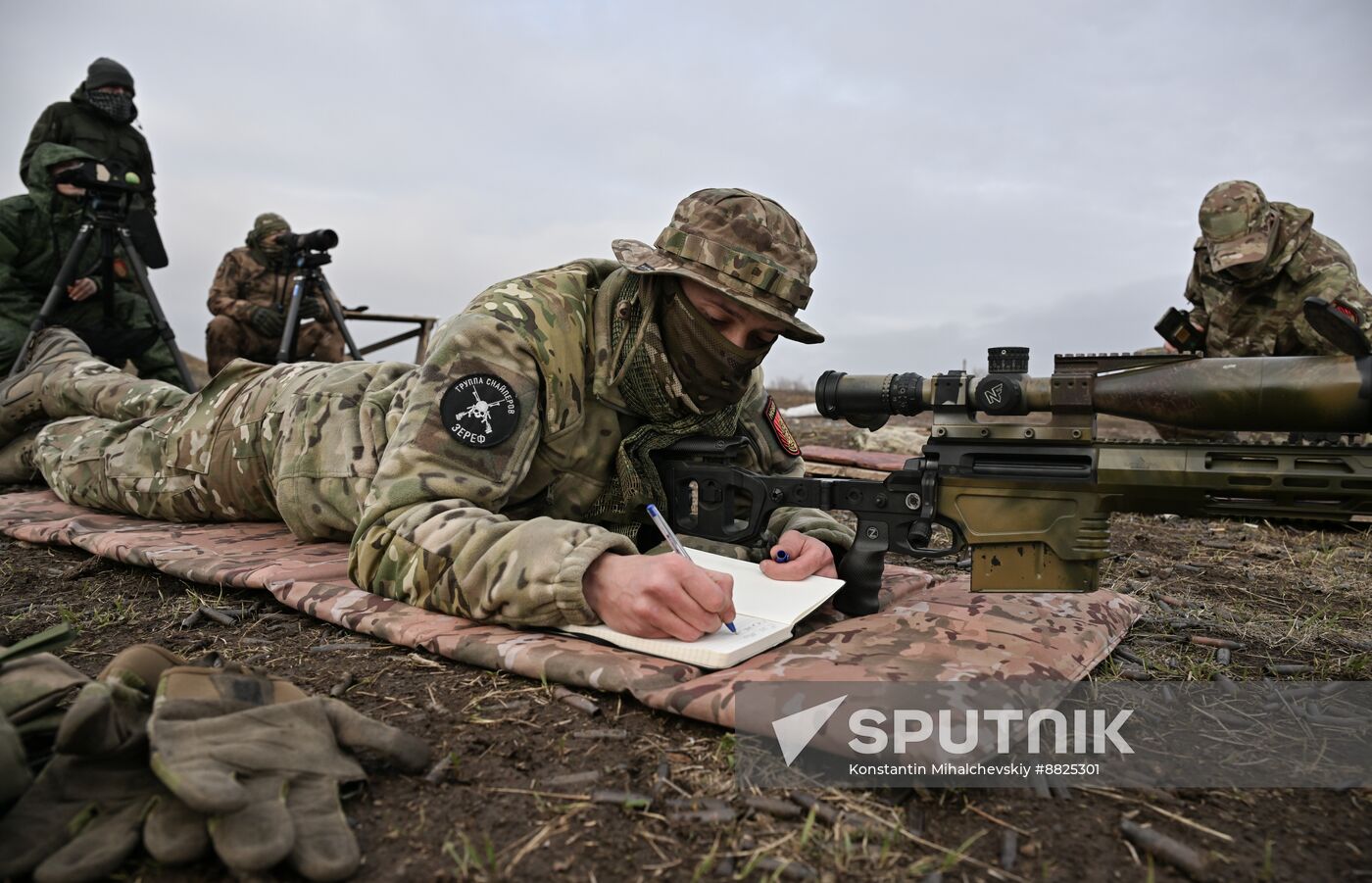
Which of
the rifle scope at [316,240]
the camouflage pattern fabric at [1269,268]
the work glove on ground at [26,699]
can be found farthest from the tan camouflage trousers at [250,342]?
the camouflage pattern fabric at [1269,268]

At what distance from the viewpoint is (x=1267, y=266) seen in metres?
7.42

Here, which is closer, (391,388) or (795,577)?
(795,577)

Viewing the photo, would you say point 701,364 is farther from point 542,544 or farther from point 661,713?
point 661,713

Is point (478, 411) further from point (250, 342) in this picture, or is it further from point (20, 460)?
point (250, 342)

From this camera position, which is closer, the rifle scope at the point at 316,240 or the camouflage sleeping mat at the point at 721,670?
the camouflage sleeping mat at the point at 721,670

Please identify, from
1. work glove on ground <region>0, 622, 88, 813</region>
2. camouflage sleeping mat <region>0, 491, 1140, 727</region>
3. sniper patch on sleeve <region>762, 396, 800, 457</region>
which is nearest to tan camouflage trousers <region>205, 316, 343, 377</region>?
camouflage sleeping mat <region>0, 491, 1140, 727</region>

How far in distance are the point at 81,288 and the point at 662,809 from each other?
823 cm

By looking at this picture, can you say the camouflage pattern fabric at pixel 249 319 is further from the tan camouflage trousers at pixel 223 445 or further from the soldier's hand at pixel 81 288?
the tan camouflage trousers at pixel 223 445

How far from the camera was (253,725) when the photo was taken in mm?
1670

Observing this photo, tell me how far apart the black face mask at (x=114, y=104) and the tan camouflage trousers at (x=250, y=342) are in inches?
90.0

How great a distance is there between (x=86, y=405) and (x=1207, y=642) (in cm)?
556

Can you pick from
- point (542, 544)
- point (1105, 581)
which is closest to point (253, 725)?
point (542, 544)

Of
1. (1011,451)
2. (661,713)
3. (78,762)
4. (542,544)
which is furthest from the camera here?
(1011,451)

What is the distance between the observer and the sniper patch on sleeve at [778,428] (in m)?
3.69
